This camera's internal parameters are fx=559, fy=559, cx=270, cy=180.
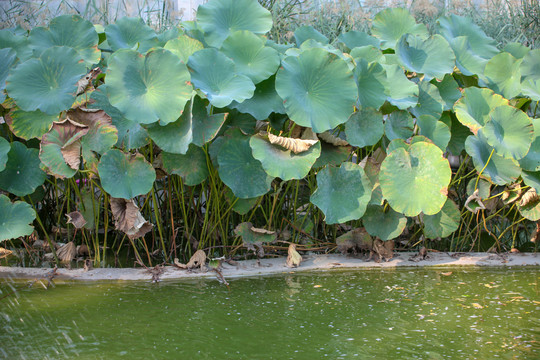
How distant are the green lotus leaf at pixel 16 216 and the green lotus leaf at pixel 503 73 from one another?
6.82 ft

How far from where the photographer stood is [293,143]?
6.71 feet

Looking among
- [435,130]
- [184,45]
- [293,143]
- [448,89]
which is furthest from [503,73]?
[184,45]

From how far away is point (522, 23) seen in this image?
14.1ft

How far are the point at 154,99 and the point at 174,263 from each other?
2.28ft

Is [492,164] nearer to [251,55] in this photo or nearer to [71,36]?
[251,55]

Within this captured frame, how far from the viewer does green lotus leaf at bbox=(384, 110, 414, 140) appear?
2.35 m

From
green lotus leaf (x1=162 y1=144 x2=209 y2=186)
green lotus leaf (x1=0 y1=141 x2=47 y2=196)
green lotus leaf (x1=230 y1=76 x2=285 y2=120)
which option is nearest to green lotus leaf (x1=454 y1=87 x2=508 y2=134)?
green lotus leaf (x1=230 y1=76 x2=285 y2=120)

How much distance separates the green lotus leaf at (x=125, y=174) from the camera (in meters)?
2.03

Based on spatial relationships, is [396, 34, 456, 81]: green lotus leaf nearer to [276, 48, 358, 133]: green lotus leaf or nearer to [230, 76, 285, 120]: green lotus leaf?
[276, 48, 358, 133]: green lotus leaf

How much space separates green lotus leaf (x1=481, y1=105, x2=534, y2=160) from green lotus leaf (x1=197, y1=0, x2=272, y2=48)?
1035 millimetres

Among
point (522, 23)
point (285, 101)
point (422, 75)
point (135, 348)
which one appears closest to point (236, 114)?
point (285, 101)

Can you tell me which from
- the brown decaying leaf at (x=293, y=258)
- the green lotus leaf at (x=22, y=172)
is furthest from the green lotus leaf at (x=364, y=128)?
the green lotus leaf at (x=22, y=172)

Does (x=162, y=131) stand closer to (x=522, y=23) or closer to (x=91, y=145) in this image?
(x=91, y=145)

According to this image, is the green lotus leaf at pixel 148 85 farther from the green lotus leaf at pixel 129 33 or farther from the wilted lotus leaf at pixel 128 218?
the green lotus leaf at pixel 129 33
